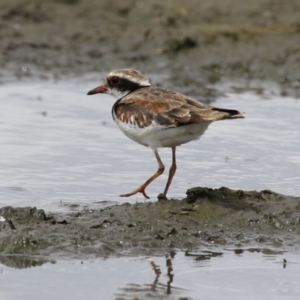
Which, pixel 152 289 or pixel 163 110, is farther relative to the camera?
pixel 163 110

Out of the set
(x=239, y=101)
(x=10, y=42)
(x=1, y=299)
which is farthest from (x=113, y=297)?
(x=10, y=42)

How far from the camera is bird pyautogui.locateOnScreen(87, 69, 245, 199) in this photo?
8.55 m

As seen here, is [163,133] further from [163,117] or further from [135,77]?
[135,77]

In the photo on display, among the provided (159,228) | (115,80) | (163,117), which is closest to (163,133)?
(163,117)

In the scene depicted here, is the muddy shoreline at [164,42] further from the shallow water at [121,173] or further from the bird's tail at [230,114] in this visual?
the bird's tail at [230,114]

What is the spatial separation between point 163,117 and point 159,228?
113 cm

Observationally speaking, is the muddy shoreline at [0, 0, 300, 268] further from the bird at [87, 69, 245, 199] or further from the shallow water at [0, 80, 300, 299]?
the bird at [87, 69, 245, 199]

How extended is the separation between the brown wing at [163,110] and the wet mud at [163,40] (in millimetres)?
4900

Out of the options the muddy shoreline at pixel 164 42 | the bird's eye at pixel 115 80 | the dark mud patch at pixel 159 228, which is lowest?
the dark mud patch at pixel 159 228

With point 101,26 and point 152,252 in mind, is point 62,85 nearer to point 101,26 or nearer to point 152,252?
point 101,26

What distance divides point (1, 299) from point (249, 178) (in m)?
4.28

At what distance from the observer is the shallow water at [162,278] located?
22.6 ft

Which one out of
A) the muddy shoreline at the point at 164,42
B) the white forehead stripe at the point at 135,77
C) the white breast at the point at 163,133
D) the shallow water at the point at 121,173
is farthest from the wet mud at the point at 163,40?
the white breast at the point at 163,133

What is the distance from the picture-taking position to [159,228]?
8.22 m
